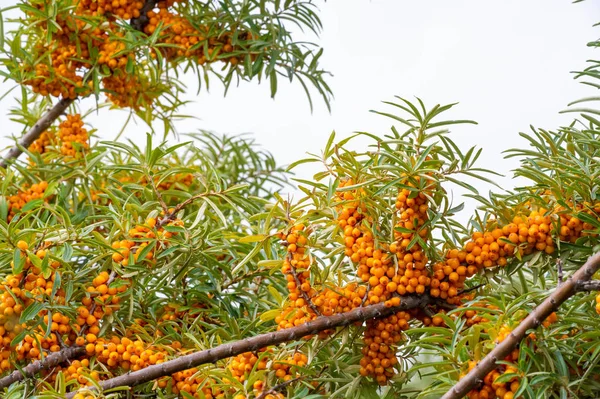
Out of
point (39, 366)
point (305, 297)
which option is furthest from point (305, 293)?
point (39, 366)

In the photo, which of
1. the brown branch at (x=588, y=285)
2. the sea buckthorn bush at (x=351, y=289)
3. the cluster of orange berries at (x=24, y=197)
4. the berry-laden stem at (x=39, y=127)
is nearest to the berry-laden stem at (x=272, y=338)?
the sea buckthorn bush at (x=351, y=289)

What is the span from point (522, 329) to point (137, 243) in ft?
1.08

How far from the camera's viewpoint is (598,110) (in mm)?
565

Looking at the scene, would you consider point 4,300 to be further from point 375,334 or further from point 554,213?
point 554,213

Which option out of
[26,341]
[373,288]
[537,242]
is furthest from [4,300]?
[537,242]

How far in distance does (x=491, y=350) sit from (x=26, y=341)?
1.22 feet

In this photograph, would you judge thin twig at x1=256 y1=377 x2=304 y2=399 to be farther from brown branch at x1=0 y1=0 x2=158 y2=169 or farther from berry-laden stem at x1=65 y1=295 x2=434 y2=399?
brown branch at x1=0 y1=0 x2=158 y2=169

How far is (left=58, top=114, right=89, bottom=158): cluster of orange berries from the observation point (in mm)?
944

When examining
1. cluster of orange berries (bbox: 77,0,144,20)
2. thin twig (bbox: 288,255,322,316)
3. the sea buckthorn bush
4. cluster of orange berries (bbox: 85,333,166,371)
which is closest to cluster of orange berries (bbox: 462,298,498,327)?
the sea buckthorn bush

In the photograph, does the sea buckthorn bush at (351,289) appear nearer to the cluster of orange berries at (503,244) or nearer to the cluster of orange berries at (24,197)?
the cluster of orange berries at (503,244)

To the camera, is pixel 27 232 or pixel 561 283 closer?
pixel 561 283

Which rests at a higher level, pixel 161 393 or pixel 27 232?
pixel 27 232

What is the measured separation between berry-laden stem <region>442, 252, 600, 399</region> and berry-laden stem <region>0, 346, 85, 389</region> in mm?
322

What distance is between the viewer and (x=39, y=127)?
0.96m
